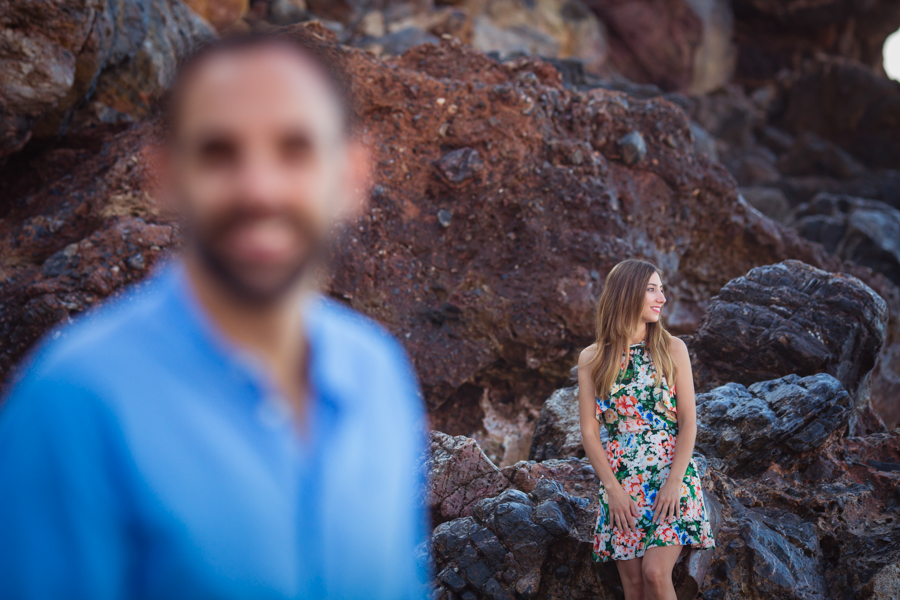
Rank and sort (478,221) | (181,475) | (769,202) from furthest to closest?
(769,202)
(478,221)
(181,475)

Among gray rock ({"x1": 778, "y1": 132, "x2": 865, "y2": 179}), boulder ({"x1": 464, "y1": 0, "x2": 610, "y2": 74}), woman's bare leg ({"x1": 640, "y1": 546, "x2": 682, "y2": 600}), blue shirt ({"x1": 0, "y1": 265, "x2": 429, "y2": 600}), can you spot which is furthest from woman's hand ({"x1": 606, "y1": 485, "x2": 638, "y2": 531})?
gray rock ({"x1": 778, "y1": 132, "x2": 865, "y2": 179})

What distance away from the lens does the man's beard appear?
57 cm

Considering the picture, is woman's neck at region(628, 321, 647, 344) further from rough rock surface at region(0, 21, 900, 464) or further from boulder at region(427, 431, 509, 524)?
rough rock surface at region(0, 21, 900, 464)

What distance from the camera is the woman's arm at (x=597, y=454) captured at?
2000 millimetres

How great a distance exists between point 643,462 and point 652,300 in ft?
1.91

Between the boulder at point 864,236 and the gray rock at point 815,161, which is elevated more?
the gray rock at point 815,161

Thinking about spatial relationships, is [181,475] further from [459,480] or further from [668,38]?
[668,38]

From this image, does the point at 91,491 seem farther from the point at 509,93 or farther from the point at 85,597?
the point at 509,93

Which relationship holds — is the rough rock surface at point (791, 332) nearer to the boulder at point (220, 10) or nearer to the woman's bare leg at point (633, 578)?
the woman's bare leg at point (633, 578)

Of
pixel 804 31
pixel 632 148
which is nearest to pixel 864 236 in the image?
pixel 632 148

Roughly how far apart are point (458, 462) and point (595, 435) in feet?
2.34

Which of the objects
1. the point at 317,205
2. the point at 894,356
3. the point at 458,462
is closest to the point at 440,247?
the point at 458,462

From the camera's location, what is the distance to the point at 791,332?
3.07m

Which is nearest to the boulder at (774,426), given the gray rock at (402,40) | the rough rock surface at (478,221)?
the rough rock surface at (478,221)
